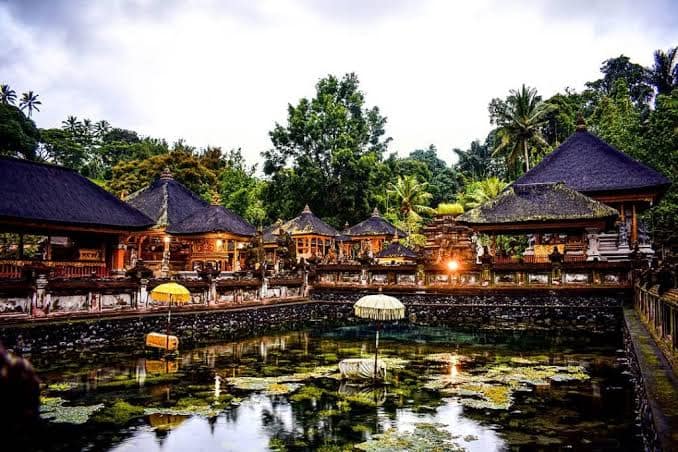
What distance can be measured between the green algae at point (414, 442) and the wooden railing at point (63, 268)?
53.7 feet

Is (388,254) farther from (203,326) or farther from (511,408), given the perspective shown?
(511,408)

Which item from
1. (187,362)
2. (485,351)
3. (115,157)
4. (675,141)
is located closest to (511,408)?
(485,351)

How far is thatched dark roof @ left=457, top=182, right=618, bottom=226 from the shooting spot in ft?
73.8

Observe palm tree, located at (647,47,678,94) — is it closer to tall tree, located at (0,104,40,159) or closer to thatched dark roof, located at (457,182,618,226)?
thatched dark roof, located at (457,182,618,226)

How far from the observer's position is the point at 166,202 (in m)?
34.8

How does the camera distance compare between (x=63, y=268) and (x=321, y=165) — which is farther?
(x=321, y=165)

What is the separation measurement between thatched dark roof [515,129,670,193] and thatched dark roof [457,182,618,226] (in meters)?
2.34

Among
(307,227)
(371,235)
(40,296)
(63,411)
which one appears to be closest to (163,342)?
(40,296)

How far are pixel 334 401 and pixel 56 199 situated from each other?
17.2 metres

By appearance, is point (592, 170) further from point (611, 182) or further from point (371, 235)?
point (371, 235)

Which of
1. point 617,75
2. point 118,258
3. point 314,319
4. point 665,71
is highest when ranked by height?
point 617,75

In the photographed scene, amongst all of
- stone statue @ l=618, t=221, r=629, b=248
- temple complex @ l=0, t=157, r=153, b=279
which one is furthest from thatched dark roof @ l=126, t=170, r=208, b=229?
stone statue @ l=618, t=221, r=629, b=248

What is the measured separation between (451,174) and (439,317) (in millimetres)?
49223

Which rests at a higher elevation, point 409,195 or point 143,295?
point 409,195
